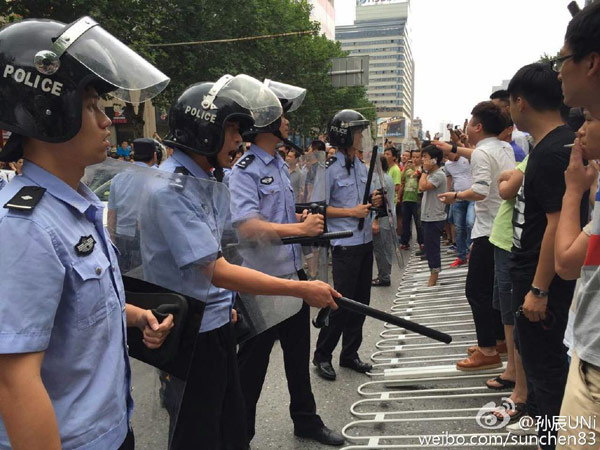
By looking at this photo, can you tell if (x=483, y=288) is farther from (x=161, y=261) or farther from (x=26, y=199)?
(x=26, y=199)

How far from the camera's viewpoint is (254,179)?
110 inches

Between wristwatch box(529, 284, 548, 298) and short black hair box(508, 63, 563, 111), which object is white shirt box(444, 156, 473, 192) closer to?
short black hair box(508, 63, 563, 111)

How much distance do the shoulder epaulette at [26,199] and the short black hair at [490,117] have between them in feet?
11.6

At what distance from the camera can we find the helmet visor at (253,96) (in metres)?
2.19

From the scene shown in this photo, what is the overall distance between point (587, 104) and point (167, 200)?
1.44 m

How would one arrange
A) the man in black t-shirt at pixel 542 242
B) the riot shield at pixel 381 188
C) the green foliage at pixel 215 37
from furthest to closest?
the green foliage at pixel 215 37, the riot shield at pixel 381 188, the man in black t-shirt at pixel 542 242

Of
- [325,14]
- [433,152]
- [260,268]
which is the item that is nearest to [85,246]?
[260,268]

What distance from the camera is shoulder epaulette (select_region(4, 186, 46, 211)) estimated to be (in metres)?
1.05

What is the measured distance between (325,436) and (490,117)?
2737 millimetres

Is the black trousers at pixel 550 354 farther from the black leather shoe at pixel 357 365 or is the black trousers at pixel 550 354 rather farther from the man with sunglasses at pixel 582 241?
the black leather shoe at pixel 357 365

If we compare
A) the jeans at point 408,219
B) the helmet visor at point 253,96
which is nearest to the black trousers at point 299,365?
the helmet visor at point 253,96

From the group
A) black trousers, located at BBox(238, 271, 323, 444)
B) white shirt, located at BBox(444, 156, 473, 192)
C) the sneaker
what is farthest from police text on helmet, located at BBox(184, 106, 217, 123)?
the sneaker

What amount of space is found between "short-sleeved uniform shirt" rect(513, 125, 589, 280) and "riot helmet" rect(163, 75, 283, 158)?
1359mm

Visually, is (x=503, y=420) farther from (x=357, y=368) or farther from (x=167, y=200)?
(x=167, y=200)
